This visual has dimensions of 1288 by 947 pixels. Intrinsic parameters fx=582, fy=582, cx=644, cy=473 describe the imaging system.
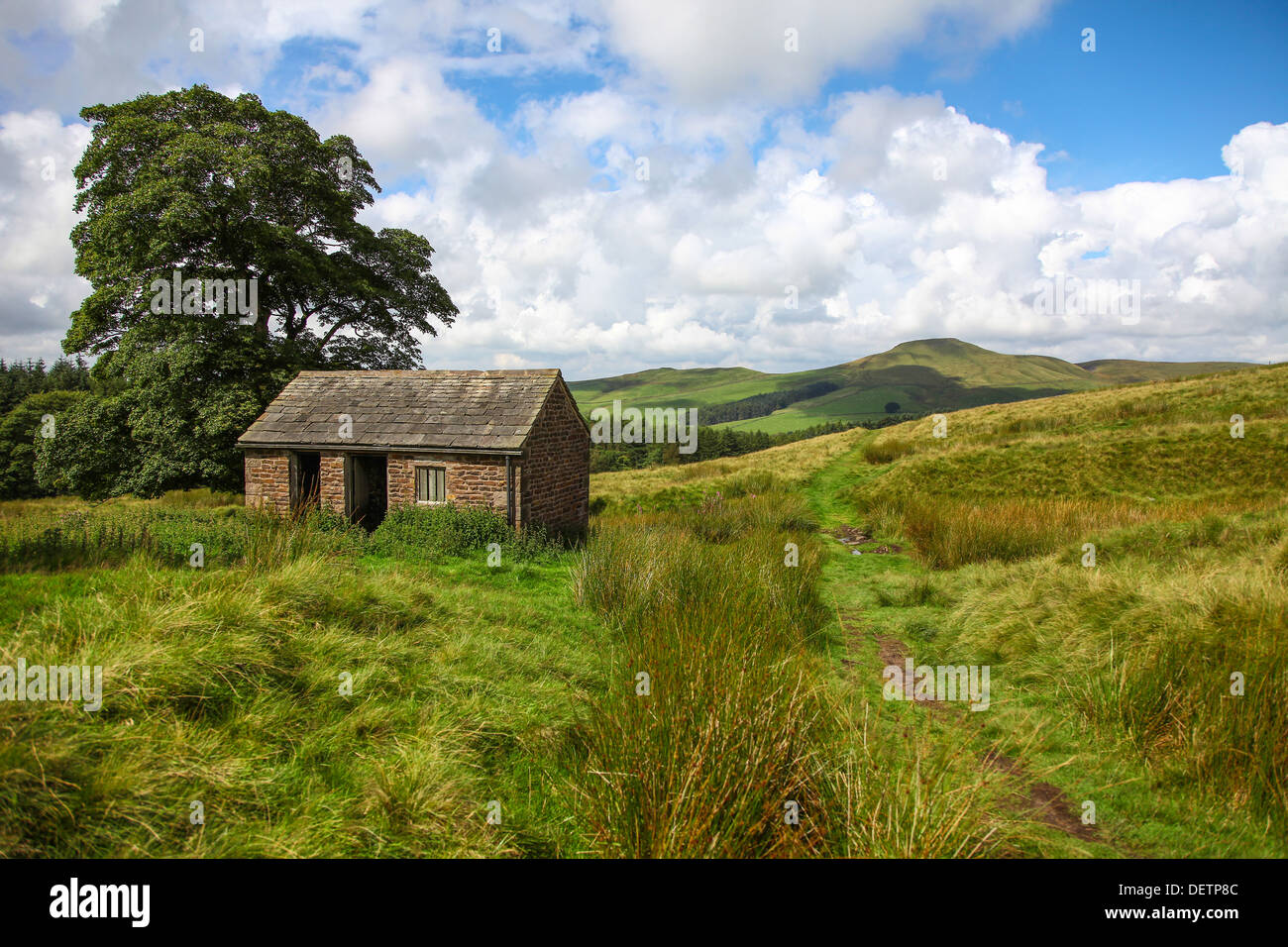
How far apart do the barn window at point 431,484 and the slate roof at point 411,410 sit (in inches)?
24.7

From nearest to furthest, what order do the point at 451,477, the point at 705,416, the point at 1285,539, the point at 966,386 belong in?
the point at 1285,539 → the point at 451,477 → the point at 705,416 → the point at 966,386

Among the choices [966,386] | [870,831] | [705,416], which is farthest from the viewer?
[966,386]

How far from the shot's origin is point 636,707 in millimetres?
4000

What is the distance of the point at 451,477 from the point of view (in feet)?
48.6


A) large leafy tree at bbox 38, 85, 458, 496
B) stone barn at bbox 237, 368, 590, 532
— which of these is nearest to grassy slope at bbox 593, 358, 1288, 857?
stone barn at bbox 237, 368, 590, 532

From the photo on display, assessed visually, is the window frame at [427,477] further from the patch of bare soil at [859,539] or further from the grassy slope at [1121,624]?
the patch of bare soil at [859,539]

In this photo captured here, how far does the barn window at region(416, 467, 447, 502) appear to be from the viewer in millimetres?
14992

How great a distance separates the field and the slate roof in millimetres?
5137

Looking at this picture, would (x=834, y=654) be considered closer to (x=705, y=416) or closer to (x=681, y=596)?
(x=681, y=596)

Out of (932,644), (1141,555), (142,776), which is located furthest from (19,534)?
(1141,555)

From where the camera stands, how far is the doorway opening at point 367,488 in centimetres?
1585

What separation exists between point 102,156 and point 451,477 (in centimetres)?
1782

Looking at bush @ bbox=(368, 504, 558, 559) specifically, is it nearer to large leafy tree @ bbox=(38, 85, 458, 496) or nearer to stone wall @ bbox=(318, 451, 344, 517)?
stone wall @ bbox=(318, 451, 344, 517)

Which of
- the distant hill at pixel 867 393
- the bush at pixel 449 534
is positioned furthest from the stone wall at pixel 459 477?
the distant hill at pixel 867 393
